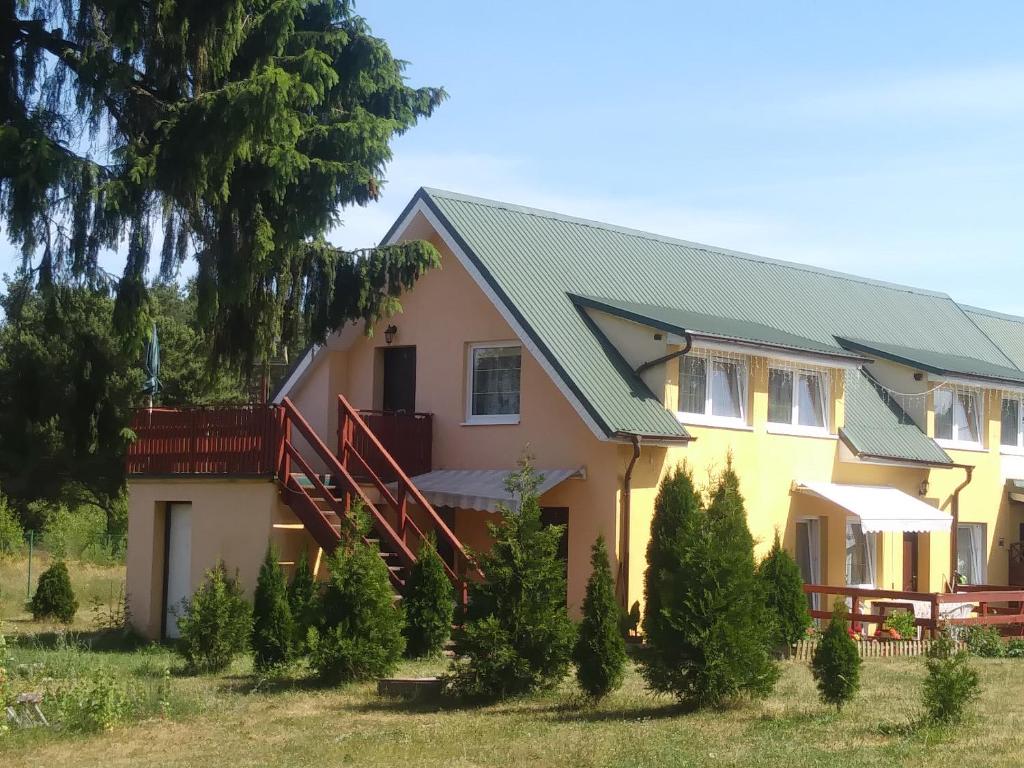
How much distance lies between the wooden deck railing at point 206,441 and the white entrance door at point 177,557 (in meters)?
0.93

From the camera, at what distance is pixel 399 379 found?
86.6 feet

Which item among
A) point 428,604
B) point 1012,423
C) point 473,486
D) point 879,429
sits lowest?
point 428,604

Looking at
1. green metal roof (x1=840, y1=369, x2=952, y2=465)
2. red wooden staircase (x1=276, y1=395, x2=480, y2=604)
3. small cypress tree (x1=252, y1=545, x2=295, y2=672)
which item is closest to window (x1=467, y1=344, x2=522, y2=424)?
red wooden staircase (x1=276, y1=395, x2=480, y2=604)

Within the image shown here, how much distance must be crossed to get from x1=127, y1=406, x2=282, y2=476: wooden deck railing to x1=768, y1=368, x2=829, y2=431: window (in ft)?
29.6

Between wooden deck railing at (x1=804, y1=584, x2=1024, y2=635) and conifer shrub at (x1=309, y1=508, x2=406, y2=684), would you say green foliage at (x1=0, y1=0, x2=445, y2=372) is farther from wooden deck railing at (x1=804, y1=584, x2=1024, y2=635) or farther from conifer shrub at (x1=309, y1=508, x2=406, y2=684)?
wooden deck railing at (x1=804, y1=584, x2=1024, y2=635)

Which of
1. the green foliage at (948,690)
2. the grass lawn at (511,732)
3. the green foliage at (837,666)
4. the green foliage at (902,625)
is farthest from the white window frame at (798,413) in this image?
the green foliage at (948,690)

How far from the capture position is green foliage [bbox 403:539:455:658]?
19.6 metres

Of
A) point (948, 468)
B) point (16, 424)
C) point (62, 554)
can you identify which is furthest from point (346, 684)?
point (16, 424)

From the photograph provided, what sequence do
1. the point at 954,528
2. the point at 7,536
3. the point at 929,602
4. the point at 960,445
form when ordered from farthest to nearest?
the point at 7,536
the point at 960,445
the point at 954,528
the point at 929,602

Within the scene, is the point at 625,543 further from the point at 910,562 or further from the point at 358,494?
the point at 910,562

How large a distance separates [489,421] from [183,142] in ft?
24.3

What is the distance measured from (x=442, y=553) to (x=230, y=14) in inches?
367

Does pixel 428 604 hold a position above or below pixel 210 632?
above

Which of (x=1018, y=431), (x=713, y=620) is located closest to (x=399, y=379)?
(x=713, y=620)
